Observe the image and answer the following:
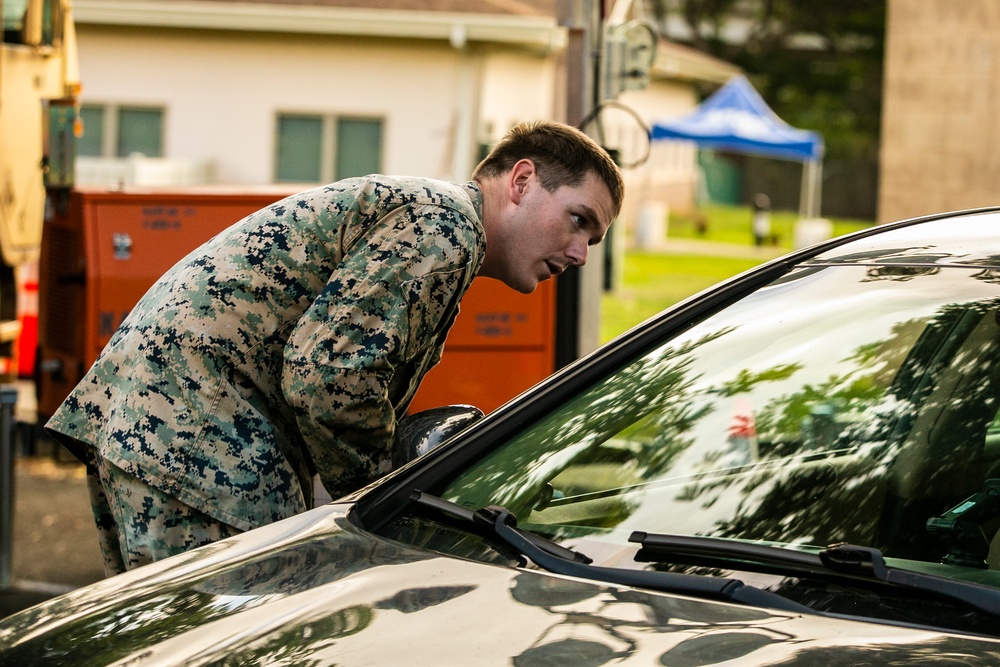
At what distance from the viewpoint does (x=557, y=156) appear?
9.24 feet

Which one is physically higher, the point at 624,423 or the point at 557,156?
the point at 557,156

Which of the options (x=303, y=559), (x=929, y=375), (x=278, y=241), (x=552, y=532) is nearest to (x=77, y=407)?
(x=278, y=241)

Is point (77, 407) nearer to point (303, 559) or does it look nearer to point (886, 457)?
point (303, 559)

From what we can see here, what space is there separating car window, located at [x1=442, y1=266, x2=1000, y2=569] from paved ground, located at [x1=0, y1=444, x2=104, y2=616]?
3659 mm

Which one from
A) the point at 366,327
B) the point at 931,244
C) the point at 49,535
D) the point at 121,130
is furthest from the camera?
the point at 121,130

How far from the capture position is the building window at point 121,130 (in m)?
16.8

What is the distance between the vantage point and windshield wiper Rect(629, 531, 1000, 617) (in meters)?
1.85

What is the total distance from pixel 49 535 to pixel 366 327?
4.77 metres

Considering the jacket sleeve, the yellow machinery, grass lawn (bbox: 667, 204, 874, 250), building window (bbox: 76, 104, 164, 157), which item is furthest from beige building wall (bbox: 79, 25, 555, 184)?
the jacket sleeve

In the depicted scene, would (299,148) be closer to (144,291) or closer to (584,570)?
(144,291)

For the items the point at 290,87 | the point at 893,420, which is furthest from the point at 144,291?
the point at 290,87

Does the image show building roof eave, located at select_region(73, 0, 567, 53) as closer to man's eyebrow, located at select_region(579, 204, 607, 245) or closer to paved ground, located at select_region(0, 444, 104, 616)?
paved ground, located at select_region(0, 444, 104, 616)

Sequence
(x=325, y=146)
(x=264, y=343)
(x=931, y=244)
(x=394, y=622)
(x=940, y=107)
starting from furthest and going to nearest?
(x=325, y=146)
(x=940, y=107)
(x=264, y=343)
(x=931, y=244)
(x=394, y=622)

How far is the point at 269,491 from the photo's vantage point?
9.23 feet
